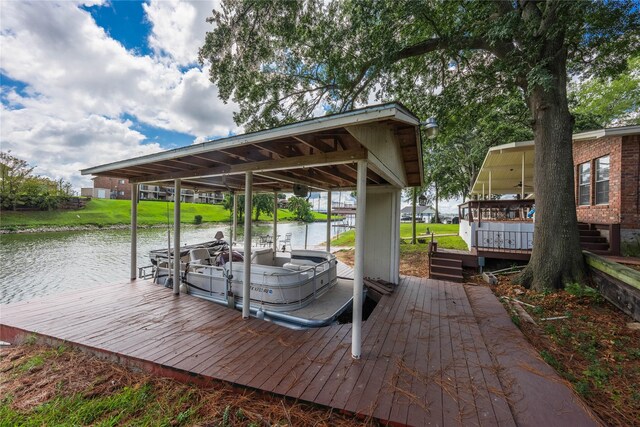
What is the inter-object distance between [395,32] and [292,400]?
7631 millimetres

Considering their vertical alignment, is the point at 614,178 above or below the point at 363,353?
above

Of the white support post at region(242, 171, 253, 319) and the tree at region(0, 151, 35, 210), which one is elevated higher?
the tree at region(0, 151, 35, 210)

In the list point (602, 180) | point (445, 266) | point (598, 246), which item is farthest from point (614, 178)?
point (445, 266)

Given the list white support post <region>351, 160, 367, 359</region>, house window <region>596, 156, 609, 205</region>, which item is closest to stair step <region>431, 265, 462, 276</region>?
white support post <region>351, 160, 367, 359</region>

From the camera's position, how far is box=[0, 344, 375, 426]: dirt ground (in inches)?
83.9

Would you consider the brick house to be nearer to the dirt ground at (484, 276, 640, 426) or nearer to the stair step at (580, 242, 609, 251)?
the stair step at (580, 242, 609, 251)

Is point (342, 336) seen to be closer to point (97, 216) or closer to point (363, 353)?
point (363, 353)

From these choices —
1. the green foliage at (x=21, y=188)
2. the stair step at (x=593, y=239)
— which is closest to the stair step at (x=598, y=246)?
the stair step at (x=593, y=239)

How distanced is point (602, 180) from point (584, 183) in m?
1.00

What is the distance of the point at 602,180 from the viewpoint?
7.62 metres

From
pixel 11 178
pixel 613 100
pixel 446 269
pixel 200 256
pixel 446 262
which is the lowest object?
pixel 446 269

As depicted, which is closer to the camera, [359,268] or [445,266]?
[359,268]

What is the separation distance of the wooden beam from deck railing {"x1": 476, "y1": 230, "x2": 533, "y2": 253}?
6208mm

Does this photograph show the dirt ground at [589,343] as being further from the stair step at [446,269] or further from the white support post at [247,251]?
the white support post at [247,251]
